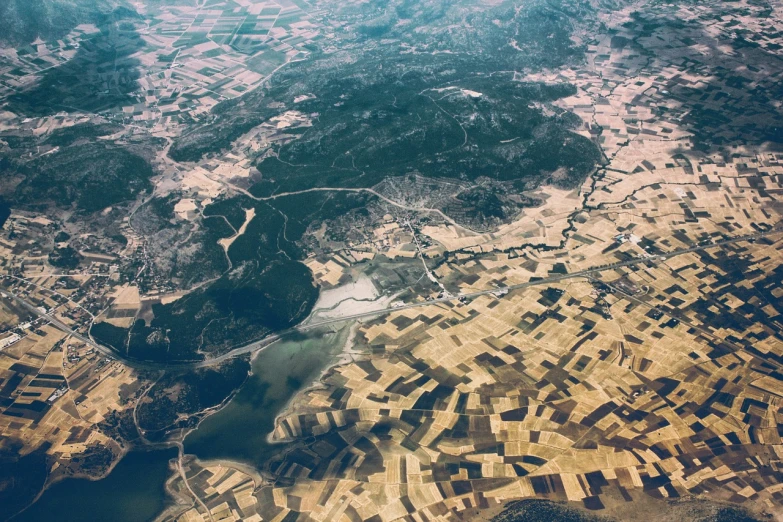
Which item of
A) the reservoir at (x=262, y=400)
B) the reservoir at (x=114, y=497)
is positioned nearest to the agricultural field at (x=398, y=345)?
the reservoir at (x=114, y=497)

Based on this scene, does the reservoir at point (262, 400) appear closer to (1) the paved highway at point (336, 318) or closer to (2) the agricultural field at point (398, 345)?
(2) the agricultural field at point (398, 345)

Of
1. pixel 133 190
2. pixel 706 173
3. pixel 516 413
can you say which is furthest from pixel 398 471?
pixel 706 173

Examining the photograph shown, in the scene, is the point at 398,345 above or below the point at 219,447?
above

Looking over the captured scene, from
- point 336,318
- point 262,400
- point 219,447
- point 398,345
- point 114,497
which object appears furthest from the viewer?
point 336,318

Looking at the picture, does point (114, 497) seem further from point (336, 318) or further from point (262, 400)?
point (336, 318)

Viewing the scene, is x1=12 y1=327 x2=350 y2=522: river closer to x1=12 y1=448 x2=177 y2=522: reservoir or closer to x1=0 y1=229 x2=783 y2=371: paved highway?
x1=12 y1=448 x2=177 y2=522: reservoir

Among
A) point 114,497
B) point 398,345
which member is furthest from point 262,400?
point 398,345

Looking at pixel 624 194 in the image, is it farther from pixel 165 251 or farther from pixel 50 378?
pixel 50 378
